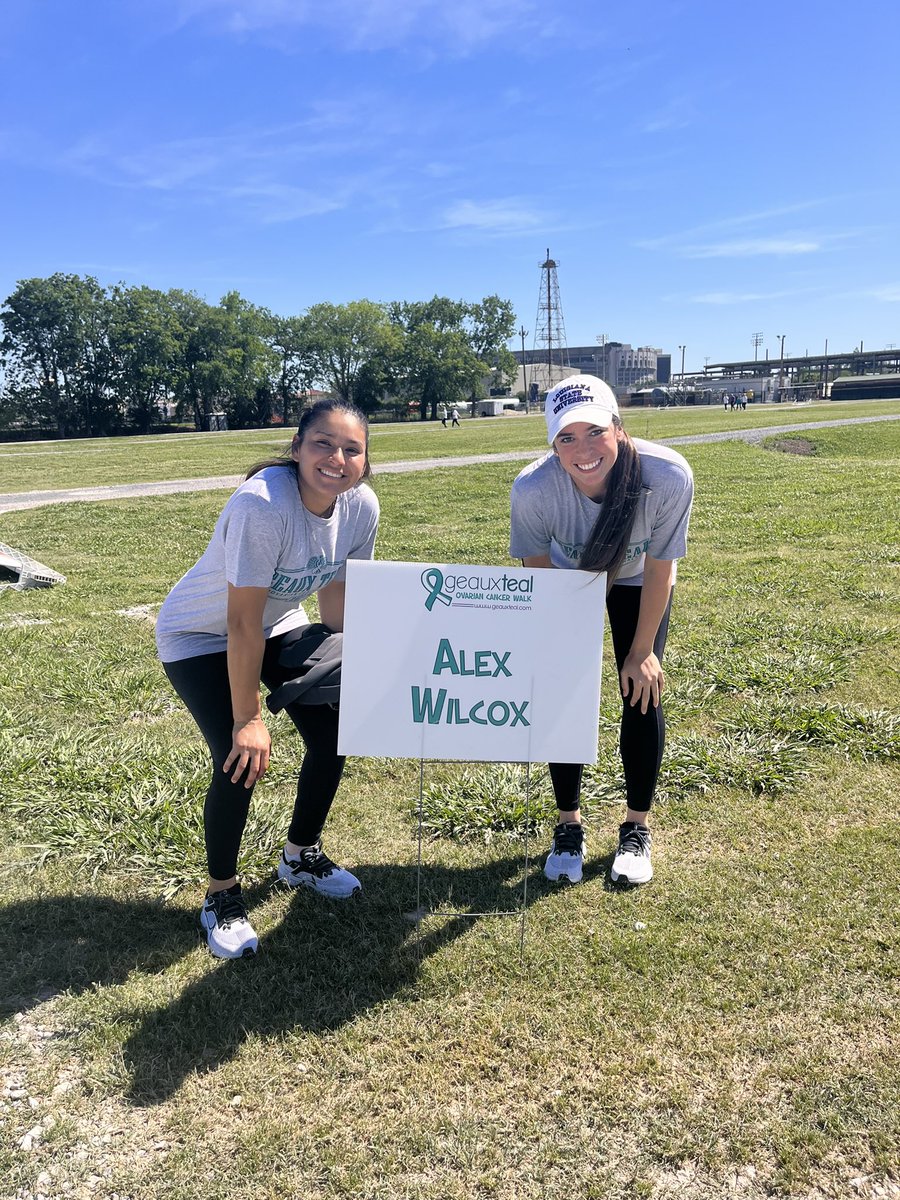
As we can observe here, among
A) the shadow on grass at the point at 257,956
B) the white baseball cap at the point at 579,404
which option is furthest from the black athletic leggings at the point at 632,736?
Result: the white baseball cap at the point at 579,404

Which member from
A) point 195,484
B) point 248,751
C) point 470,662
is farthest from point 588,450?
point 195,484

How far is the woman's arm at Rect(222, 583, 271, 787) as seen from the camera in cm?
244

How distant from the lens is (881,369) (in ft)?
358

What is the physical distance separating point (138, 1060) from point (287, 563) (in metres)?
1.51

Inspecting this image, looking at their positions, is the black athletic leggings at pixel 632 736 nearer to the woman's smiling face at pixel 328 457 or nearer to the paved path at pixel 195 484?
the woman's smiling face at pixel 328 457

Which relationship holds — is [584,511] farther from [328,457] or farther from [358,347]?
[358,347]

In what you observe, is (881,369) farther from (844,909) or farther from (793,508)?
(844,909)

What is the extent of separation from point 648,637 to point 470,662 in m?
0.69

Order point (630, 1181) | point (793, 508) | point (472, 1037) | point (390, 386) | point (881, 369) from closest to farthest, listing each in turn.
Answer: point (630, 1181) < point (472, 1037) < point (793, 508) < point (390, 386) < point (881, 369)

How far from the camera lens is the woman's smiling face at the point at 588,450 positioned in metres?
2.55

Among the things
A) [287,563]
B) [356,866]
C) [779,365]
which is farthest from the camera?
[779,365]

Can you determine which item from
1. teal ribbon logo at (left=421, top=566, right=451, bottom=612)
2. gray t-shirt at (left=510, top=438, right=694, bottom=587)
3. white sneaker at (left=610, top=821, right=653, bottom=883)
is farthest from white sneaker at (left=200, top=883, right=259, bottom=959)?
gray t-shirt at (left=510, top=438, right=694, bottom=587)

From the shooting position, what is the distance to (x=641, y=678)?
9.45ft

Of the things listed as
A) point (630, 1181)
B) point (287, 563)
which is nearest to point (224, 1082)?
point (630, 1181)
